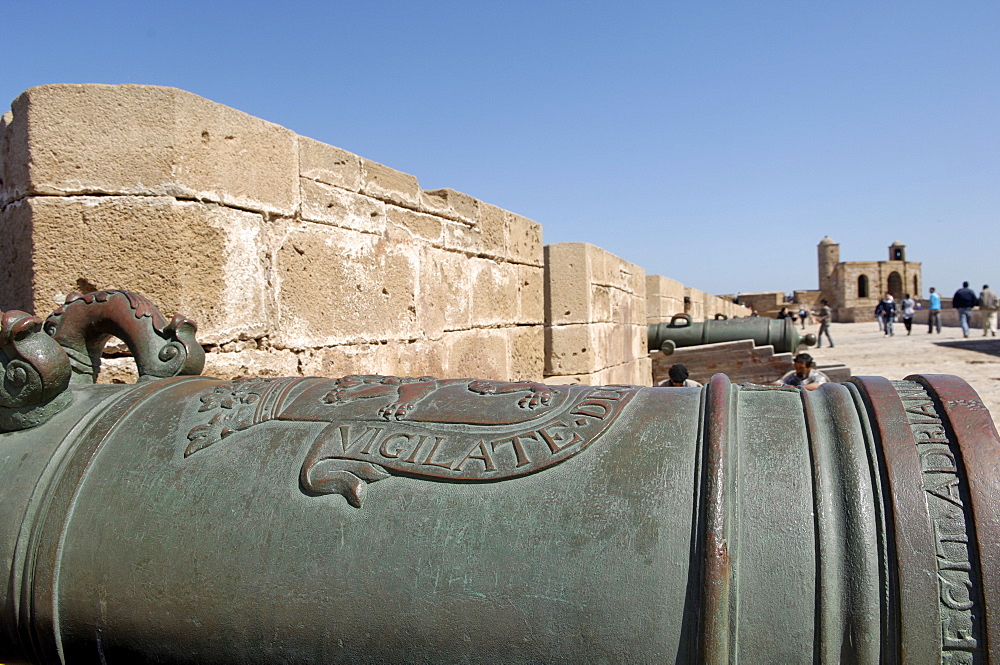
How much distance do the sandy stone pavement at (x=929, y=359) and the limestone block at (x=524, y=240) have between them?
5.03 m

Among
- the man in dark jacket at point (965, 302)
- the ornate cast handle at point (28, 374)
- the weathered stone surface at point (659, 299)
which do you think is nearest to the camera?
the ornate cast handle at point (28, 374)

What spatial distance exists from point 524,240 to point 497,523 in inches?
164

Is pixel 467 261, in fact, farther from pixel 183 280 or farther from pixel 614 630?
pixel 614 630

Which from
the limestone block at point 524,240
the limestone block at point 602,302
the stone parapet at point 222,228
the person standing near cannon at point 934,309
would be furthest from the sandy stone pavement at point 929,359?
the stone parapet at point 222,228

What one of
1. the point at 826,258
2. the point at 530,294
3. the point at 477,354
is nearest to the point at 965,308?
the point at 530,294

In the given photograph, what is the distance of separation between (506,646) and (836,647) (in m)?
0.41

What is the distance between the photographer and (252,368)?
8.91 ft

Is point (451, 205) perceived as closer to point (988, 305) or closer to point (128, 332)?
point (128, 332)

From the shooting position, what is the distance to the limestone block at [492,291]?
4.47 meters

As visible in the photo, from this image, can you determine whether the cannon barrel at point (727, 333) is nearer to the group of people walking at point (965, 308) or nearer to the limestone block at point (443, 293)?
the limestone block at point (443, 293)

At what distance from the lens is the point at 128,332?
170 cm

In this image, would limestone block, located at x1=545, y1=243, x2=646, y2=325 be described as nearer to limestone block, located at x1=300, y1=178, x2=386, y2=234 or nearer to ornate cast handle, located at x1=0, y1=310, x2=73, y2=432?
limestone block, located at x1=300, y1=178, x2=386, y2=234

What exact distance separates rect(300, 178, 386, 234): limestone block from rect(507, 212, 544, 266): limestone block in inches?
58.4

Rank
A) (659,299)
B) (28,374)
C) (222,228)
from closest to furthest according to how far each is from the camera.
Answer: (28,374) < (222,228) < (659,299)
